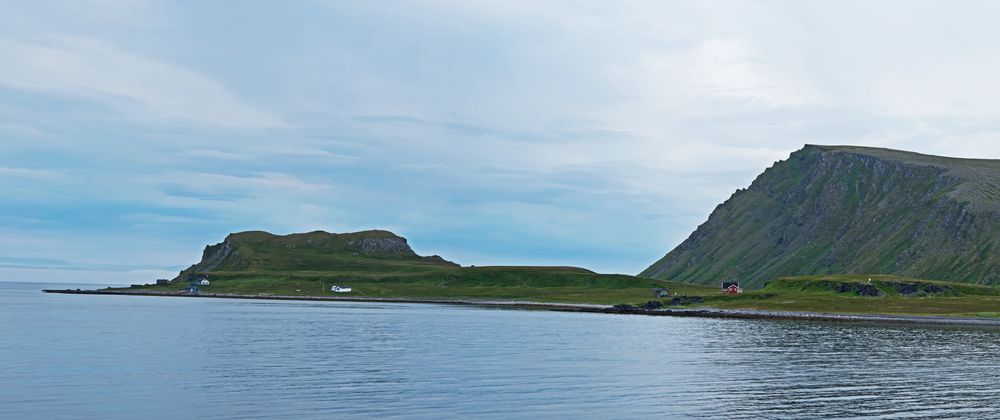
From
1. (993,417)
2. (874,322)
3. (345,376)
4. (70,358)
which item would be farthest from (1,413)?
(874,322)

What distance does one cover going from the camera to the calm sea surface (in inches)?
2151

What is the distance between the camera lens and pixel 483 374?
72.1 meters

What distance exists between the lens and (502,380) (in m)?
68.4

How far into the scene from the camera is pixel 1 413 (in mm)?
50000

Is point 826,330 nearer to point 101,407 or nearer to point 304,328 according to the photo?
point 304,328

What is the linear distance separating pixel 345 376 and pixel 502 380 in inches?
476

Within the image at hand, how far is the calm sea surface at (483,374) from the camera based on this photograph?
54.6 meters

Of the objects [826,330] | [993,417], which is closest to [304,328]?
[826,330]

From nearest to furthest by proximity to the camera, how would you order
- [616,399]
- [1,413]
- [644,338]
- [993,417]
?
[1,413] → [993,417] → [616,399] → [644,338]

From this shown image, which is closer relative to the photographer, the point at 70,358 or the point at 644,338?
the point at 70,358

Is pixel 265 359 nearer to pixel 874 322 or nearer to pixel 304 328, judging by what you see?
pixel 304 328

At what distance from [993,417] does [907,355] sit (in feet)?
143

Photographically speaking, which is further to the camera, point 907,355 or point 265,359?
point 907,355

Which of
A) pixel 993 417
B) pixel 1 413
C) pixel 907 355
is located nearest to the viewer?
pixel 1 413
